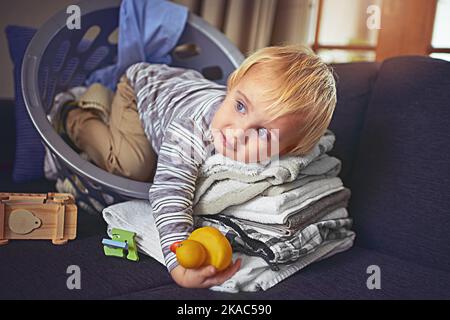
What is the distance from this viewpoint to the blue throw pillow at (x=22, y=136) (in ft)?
4.60

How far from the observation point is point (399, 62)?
1.23 metres

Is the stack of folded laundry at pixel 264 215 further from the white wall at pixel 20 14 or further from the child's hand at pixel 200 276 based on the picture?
the white wall at pixel 20 14

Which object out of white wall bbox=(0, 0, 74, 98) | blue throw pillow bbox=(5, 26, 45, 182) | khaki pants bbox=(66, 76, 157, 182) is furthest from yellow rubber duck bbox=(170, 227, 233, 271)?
white wall bbox=(0, 0, 74, 98)

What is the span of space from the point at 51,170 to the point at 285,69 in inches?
30.5

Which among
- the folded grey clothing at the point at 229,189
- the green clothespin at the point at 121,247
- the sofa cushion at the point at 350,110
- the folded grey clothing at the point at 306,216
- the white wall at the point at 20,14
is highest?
the white wall at the point at 20,14

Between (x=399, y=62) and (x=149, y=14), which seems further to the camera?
(x=149, y=14)

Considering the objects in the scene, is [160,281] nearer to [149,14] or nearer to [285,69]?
[285,69]

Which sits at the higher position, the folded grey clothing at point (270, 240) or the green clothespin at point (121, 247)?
the folded grey clothing at point (270, 240)

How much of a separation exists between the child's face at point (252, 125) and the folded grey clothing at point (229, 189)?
0.05 m

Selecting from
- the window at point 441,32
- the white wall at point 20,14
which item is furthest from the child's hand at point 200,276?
the window at point 441,32

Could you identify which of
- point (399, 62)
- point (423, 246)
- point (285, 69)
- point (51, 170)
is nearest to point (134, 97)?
point (51, 170)

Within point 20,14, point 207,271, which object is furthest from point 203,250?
point 20,14

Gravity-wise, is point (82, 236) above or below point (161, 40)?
below
